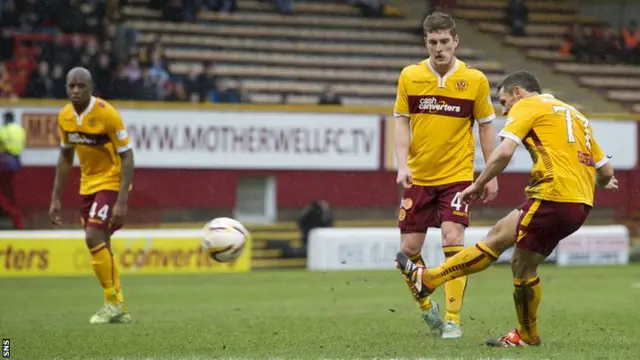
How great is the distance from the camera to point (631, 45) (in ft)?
104

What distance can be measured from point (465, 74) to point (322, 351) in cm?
262

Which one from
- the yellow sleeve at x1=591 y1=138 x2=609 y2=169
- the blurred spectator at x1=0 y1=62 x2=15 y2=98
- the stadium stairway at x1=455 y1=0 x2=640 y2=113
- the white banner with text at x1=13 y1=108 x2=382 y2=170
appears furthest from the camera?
the stadium stairway at x1=455 y1=0 x2=640 y2=113

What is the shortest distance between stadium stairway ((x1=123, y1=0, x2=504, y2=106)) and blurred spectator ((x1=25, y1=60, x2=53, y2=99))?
3.45 m

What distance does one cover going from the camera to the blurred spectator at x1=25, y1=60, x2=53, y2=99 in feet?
74.7

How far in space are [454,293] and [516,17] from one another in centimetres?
2332

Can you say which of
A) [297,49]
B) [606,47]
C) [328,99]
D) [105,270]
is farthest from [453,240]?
[606,47]

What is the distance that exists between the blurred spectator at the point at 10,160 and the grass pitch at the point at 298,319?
11.0 feet

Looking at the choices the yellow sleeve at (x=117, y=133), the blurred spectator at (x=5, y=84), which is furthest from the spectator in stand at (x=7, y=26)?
the yellow sleeve at (x=117, y=133)

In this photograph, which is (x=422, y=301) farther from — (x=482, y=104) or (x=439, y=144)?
(x=482, y=104)

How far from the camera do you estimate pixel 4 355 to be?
8609mm

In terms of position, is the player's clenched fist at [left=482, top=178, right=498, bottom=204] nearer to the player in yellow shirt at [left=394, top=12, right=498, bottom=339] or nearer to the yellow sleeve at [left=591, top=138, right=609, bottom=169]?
the player in yellow shirt at [left=394, top=12, right=498, bottom=339]

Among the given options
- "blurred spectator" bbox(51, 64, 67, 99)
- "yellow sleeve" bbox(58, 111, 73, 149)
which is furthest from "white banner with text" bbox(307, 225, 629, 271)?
"yellow sleeve" bbox(58, 111, 73, 149)

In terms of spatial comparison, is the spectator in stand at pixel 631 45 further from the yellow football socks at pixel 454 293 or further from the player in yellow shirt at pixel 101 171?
the yellow football socks at pixel 454 293

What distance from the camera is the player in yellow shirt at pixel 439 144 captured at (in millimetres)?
9781
